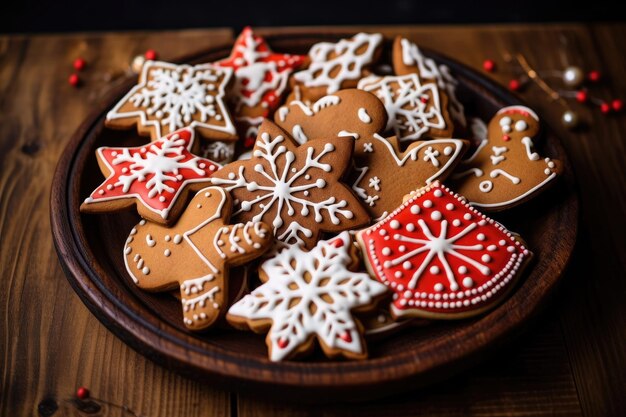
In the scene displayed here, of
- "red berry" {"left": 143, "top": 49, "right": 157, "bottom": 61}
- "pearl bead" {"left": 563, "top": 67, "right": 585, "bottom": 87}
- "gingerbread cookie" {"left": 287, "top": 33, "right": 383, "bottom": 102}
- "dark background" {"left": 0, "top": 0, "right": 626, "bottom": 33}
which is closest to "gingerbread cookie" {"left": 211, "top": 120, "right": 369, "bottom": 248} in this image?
"gingerbread cookie" {"left": 287, "top": 33, "right": 383, "bottom": 102}

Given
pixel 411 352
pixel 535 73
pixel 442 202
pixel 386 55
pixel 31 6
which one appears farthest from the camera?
pixel 31 6

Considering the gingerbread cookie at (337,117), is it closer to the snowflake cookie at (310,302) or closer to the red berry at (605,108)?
the snowflake cookie at (310,302)

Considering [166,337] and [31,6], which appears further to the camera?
[31,6]

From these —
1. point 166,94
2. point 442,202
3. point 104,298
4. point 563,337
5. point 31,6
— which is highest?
point 31,6

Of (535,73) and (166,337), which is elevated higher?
(535,73)

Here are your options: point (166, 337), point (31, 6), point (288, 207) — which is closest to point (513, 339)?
point (288, 207)

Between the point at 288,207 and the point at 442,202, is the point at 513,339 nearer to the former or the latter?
the point at 442,202

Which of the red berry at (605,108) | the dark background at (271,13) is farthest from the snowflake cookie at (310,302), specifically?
the dark background at (271,13)

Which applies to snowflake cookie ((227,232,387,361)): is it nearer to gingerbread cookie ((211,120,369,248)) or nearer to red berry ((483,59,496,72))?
gingerbread cookie ((211,120,369,248))
